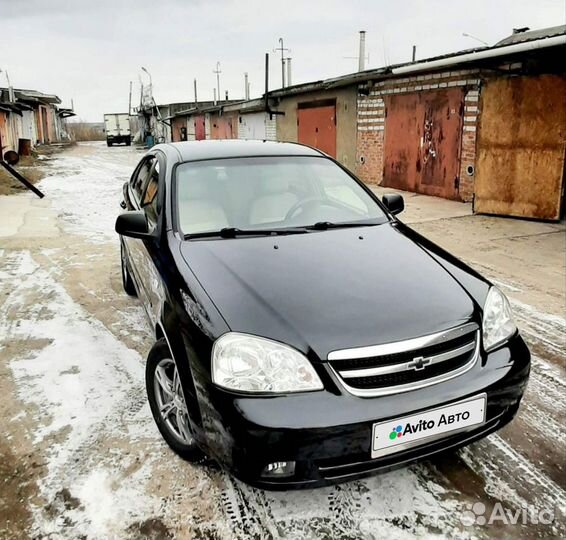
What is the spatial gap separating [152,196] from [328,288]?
1.65 meters

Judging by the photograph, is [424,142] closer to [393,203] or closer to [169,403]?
[393,203]

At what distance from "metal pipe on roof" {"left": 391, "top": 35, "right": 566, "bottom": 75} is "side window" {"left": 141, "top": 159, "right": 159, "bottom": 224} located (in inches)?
226

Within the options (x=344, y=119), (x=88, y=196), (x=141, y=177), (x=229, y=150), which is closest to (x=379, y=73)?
(x=344, y=119)

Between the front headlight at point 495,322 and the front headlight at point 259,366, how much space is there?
2.70 ft

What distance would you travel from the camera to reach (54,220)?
875cm

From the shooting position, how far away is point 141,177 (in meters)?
4.21

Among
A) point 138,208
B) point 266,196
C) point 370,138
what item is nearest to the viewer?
point 266,196

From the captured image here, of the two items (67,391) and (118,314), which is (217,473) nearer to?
(67,391)

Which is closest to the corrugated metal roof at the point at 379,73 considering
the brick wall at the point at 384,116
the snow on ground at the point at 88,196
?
the brick wall at the point at 384,116

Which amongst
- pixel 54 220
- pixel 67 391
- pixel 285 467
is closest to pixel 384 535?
pixel 285 467

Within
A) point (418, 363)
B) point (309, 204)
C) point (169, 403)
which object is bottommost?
point (169, 403)

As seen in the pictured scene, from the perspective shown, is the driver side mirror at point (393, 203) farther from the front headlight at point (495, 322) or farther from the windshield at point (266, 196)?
the front headlight at point (495, 322)

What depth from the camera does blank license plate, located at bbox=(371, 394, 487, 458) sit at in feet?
6.01

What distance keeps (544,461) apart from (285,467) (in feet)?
4.41
